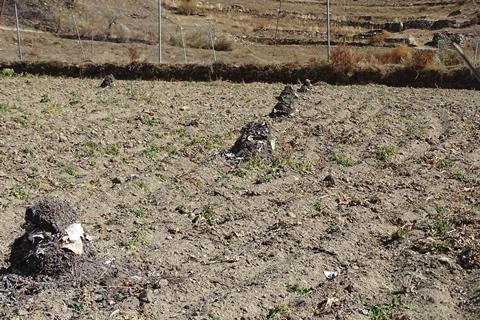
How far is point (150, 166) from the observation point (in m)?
8.81

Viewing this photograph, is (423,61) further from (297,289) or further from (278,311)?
(278,311)

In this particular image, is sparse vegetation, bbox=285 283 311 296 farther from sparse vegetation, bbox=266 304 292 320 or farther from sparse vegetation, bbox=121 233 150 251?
sparse vegetation, bbox=121 233 150 251

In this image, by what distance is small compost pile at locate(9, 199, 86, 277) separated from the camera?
5098 millimetres

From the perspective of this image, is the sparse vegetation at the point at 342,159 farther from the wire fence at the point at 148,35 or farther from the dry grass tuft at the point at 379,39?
the dry grass tuft at the point at 379,39

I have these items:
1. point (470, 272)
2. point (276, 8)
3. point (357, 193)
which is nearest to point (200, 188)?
point (357, 193)

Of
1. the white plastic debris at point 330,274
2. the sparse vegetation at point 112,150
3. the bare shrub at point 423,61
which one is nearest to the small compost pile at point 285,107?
the sparse vegetation at point 112,150

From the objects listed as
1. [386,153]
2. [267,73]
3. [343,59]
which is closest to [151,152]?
[386,153]

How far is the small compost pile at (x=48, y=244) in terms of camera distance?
5.10 m

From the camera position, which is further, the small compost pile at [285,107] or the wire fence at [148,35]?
the wire fence at [148,35]

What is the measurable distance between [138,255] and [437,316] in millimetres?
2321

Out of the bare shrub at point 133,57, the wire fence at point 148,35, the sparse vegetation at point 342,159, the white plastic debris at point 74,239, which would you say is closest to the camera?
the white plastic debris at point 74,239

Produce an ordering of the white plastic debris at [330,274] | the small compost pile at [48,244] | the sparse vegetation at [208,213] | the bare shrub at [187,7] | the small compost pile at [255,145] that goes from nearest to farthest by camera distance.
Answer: the small compost pile at [48,244]
the white plastic debris at [330,274]
the sparse vegetation at [208,213]
the small compost pile at [255,145]
the bare shrub at [187,7]

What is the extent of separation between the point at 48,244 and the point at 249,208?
241cm

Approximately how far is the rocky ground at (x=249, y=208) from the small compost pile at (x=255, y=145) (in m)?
0.11
